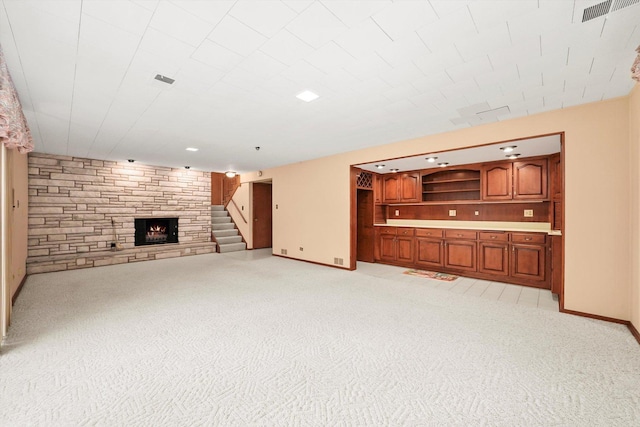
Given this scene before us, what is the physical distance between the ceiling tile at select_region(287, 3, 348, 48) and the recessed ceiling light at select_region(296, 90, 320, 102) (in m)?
0.85

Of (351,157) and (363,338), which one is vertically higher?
(351,157)

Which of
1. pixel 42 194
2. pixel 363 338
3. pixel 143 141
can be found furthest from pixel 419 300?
pixel 42 194

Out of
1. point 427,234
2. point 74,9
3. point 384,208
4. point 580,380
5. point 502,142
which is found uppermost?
point 74,9

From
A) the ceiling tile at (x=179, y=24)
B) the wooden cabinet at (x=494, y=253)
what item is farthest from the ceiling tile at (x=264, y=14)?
the wooden cabinet at (x=494, y=253)

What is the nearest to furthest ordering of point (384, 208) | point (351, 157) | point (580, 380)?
point (580, 380) < point (351, 157) < point (384, 208)

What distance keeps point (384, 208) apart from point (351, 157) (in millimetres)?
2115

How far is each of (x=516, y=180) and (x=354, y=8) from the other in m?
5.00

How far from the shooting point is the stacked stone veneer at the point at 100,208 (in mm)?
5938

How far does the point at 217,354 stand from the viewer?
2.40 metres

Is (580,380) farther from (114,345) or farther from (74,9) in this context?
(74,9)

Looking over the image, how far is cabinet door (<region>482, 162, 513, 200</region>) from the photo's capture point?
5281mm

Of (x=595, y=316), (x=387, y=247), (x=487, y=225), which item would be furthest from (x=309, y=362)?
(x=487, y=225)

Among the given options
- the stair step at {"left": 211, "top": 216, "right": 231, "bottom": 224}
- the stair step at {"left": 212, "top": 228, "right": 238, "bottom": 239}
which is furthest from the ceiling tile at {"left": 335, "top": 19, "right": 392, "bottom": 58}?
the stair step at {"left": 211, "top": 216, "right": 231, "bottom": 224}

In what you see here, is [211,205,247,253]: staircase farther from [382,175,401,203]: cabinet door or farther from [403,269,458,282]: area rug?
[403,269,458,282]: area rug
